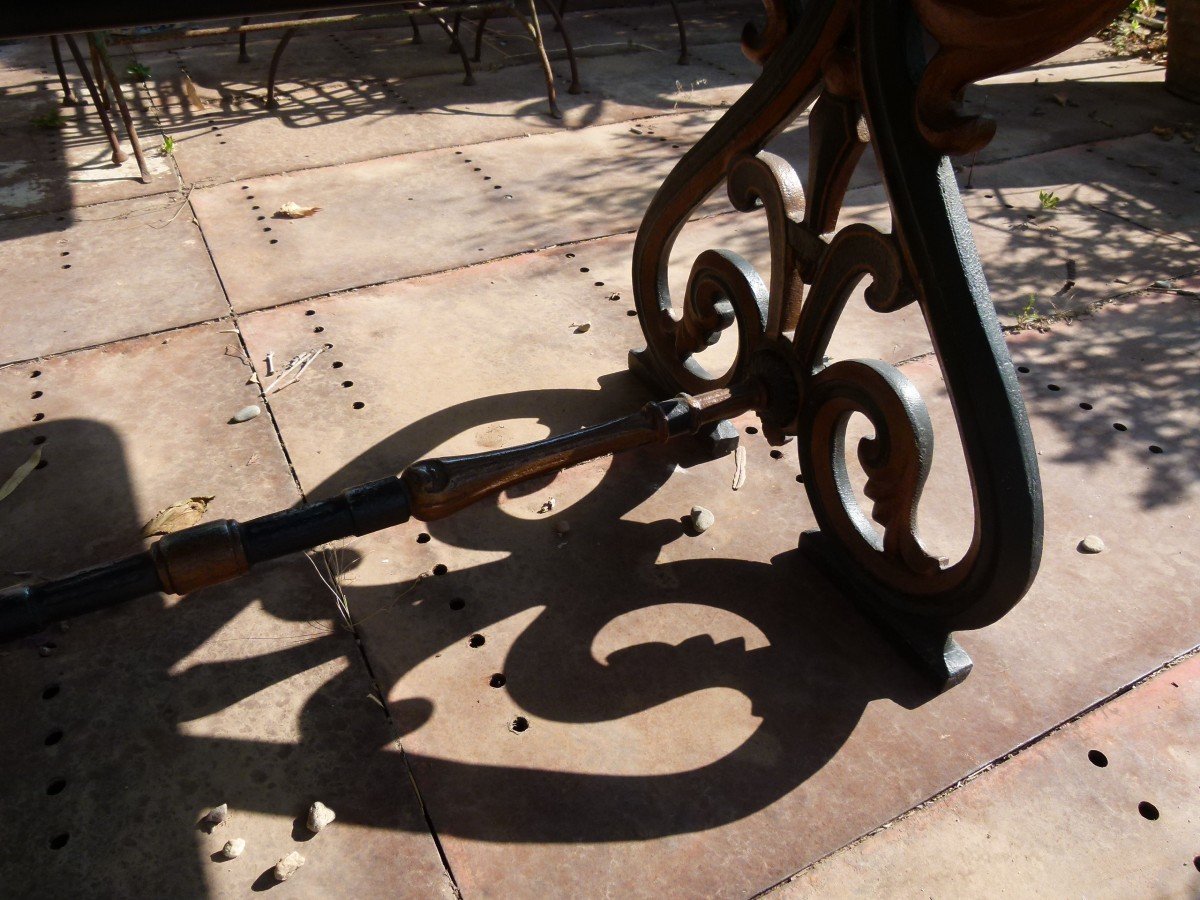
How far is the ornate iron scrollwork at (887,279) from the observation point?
1348 millimetres

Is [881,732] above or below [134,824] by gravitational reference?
below

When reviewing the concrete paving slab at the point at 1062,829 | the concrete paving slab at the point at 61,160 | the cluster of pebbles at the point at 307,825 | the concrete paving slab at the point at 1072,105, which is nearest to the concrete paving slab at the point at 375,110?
the concrete paving slab at the point at 61,160

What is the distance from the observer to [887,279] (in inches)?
58.2

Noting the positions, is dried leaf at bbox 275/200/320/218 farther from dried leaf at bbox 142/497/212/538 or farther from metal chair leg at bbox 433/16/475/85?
metal chair leg at bbox 433/16/475/85

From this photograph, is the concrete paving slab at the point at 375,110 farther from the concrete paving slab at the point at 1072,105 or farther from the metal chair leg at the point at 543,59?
the concrete paving slab at the point at 1072,105

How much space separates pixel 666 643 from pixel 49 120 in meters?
4.01

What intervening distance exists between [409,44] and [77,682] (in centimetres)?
471

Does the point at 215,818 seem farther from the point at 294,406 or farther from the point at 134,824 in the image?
the point at 294,406

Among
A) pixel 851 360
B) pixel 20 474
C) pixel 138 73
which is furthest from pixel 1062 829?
pixel 138 73

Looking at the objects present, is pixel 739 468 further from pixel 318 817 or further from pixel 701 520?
pixel 318 817

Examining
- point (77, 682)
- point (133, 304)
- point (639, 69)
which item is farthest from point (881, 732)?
point (639, 69)

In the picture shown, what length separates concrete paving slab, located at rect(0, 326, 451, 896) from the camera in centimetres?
137

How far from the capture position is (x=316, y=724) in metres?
1.57

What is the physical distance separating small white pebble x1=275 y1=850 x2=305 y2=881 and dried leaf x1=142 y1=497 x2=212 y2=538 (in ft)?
2.74
